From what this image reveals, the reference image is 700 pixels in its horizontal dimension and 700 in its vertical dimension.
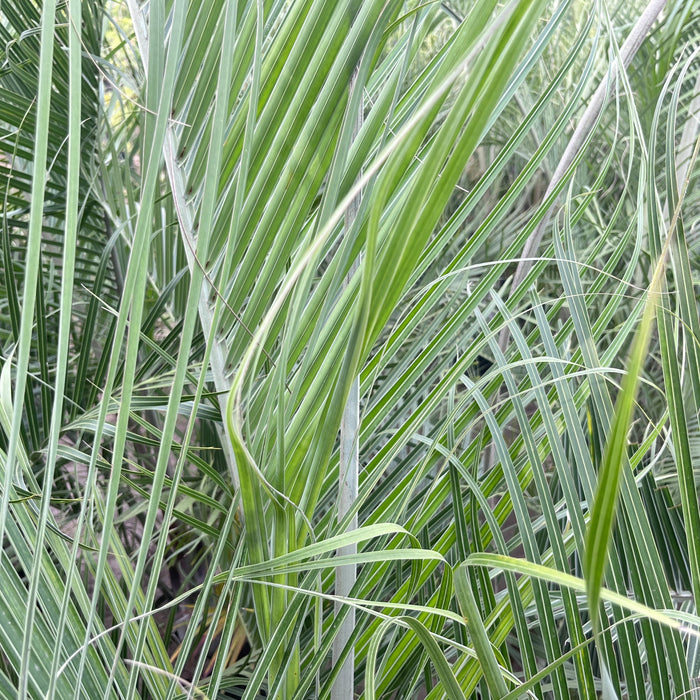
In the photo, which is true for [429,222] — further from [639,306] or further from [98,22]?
[98,22]

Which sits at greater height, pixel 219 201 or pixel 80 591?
pixel 219 201

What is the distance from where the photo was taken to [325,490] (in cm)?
37

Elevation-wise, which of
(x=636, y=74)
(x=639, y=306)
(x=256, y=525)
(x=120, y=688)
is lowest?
(x=120, y=688)

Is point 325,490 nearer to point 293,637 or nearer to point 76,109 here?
point 293,637

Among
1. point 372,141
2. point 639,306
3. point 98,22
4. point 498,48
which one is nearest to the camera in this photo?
point 498,48

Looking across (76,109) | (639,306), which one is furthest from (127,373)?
(639,306)

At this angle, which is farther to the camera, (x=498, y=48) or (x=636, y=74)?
(x=636, y=74)

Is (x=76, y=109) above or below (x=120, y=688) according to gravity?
above

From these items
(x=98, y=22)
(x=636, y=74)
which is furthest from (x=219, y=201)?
(x=636, y=74)

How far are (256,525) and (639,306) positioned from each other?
9.3 inches

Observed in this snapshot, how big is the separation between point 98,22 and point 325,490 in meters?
0.56

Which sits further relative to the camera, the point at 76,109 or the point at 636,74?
the point at 636,74

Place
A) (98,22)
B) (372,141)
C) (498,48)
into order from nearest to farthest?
1. (498,48)
2. (372,141)
3. (98,22)

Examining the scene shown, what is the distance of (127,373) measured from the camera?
18 cm
